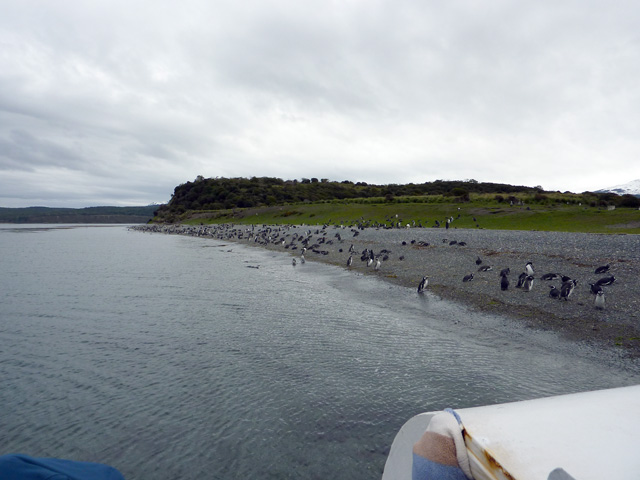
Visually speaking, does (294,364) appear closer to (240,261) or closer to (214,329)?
(214,329)

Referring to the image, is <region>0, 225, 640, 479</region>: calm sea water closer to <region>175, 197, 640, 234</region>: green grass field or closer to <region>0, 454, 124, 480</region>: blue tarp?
<region>0, 454, 124, 480</region>: blue tarp

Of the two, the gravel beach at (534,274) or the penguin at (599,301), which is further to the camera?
the penguin at (599,301)

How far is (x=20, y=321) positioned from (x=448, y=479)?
14762 mm

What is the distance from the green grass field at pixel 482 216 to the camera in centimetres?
3256

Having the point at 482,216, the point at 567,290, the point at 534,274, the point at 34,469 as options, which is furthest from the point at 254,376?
the point at 482,216

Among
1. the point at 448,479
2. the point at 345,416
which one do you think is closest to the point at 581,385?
the point at 345,416

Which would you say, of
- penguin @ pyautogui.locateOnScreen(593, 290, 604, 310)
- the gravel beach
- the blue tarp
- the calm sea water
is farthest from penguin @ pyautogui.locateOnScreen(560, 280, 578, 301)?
the blue tarp

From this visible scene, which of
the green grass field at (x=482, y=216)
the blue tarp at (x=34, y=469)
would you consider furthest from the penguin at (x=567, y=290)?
the green grass field at (x=482, y=216)

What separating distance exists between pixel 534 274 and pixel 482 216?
27875 mm

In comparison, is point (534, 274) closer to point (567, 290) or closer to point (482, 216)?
point (567, 290)

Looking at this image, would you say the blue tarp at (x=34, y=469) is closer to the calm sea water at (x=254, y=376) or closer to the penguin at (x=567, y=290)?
the calm sea water at (x=254, y=376)

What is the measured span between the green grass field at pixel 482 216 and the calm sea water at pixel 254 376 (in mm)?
26454

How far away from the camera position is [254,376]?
8000 millimetres

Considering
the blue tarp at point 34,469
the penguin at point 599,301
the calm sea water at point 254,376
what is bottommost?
the calm sea water at point 254,376
